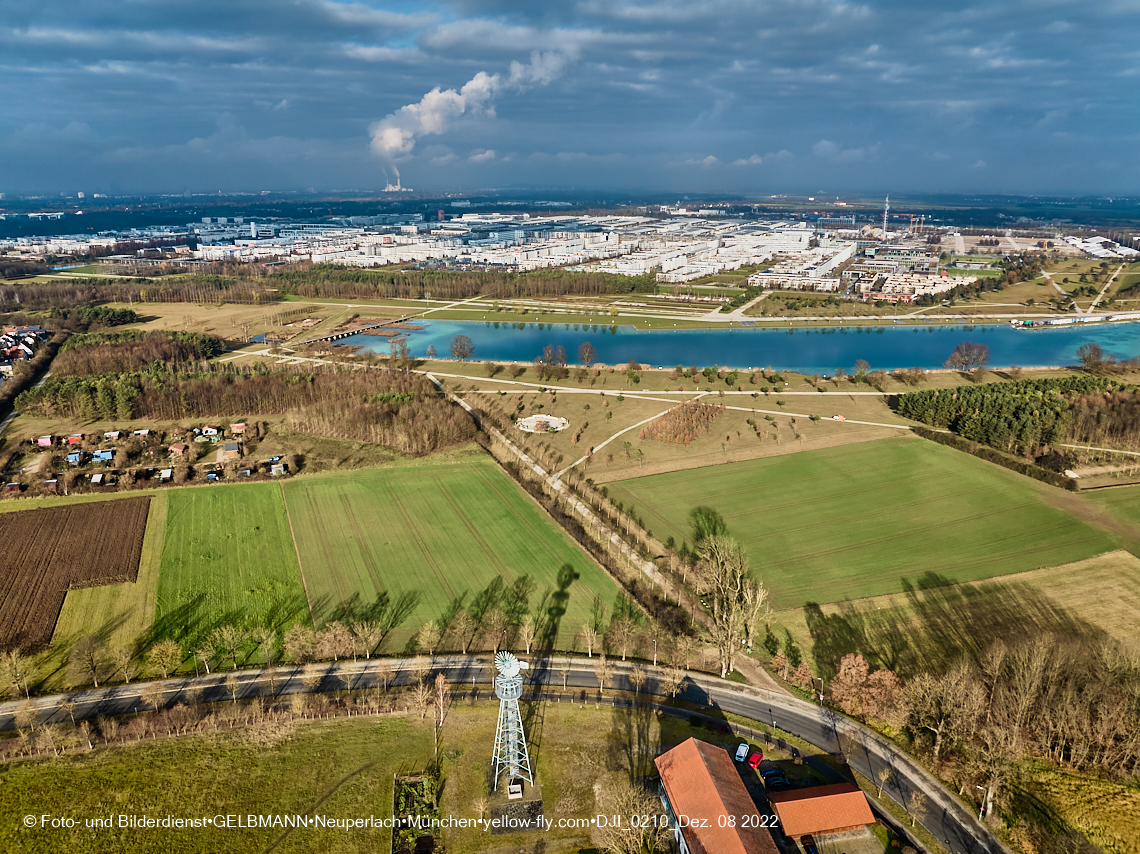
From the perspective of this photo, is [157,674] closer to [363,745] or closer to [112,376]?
[363,745]

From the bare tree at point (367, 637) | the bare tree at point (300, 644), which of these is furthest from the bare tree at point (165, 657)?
the bare tree at point (367, 637)

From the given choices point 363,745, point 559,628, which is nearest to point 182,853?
point 363,745

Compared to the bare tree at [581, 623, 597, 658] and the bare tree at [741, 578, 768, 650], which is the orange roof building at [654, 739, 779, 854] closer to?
the bare tree at [581, 623, 597, 658]

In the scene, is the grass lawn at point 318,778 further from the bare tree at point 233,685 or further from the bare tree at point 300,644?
the bare tree at point 300,644

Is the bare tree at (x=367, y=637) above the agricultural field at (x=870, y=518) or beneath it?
beneath

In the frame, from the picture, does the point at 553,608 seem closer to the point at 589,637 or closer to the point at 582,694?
the point at 589,637

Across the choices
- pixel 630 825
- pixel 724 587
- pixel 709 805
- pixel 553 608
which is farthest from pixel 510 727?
pixel 724 587
